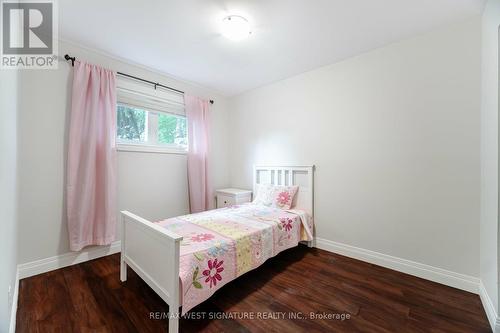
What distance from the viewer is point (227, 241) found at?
1.70 metres

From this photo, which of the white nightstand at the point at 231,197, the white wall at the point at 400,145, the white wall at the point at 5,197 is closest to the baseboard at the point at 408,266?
the white wall at the point at 400,145

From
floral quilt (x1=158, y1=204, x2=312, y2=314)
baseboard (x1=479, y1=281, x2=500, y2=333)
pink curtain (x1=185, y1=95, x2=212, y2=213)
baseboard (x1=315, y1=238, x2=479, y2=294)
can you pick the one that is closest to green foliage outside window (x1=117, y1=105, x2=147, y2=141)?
pink curtain (x1=185, y1=95, x2=212, y2=213)

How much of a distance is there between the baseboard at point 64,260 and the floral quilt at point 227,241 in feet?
3.21

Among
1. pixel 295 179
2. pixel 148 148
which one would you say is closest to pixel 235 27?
pixel 148 148

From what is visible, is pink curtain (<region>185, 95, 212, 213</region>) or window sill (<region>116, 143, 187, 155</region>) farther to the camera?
pink curtain (<region>185, 95, 212, 213</region>)

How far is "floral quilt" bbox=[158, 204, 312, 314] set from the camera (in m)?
1.41

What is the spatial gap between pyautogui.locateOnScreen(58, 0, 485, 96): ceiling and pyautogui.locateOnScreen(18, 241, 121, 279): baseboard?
2289mm

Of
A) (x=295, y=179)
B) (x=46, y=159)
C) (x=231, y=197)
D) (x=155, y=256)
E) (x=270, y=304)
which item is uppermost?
(x=46, y=159)

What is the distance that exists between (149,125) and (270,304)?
265cm

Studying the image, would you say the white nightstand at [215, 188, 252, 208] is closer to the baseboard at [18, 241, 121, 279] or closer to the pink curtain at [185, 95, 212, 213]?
the pink curtain at [185, 95, 212, 213]

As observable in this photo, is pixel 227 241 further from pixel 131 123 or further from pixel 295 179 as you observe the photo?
pixel 131 123

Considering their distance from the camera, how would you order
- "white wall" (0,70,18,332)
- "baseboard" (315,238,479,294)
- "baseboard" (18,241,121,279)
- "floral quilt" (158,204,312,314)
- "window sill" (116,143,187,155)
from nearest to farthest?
"white wall" (0,70,18,332) < "floral quilt" (158,204,312,314) < "baseboard" (315,238,479,294) < "baseboard" (18,241,121,279) < "window sill" (116,143,187,155)

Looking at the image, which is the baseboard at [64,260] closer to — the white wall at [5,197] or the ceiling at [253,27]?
the white wall at [5,197]

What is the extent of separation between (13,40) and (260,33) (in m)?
1.96
